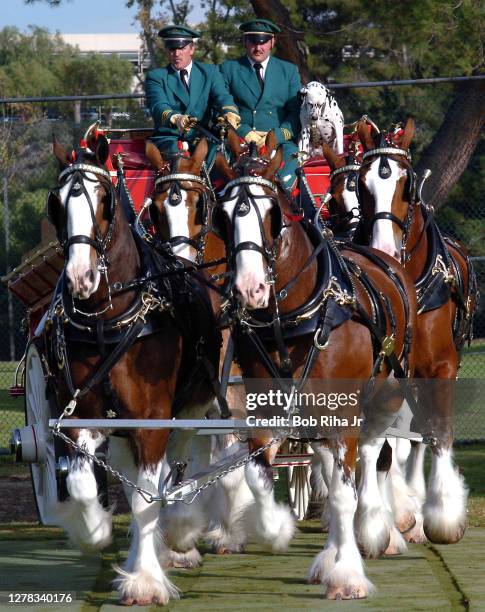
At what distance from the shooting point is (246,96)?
8.20 m

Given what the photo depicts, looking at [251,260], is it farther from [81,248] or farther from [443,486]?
[443,486]

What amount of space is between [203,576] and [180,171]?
209cm

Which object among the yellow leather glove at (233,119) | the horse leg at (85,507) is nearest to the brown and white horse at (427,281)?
the yellow leather glove at (233,119)

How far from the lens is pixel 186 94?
812 cm

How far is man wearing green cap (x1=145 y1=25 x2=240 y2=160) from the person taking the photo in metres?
8.02

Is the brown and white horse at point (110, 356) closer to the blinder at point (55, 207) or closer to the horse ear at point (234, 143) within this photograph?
the blinder at point (55, 207)

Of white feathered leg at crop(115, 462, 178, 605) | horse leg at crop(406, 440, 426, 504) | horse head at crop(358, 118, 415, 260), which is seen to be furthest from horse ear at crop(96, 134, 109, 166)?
horse leg at crop(406, 440, 426, 504)

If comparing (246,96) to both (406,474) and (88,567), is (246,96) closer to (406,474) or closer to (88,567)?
(406,474)

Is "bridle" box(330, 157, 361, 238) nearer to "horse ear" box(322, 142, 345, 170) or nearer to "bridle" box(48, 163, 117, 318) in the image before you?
"horse ear" box(322, 142, 345, 170)

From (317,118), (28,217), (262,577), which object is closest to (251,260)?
(262,577)

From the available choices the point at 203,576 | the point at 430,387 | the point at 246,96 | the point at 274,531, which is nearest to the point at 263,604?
the point at 274,531

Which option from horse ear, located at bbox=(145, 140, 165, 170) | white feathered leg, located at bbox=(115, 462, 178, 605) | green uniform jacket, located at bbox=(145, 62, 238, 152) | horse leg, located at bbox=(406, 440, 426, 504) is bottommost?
horse leg, located at bbox=(406, 440, 426, 504)

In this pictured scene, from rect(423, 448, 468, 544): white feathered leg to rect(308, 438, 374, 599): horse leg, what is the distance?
3.88 feet

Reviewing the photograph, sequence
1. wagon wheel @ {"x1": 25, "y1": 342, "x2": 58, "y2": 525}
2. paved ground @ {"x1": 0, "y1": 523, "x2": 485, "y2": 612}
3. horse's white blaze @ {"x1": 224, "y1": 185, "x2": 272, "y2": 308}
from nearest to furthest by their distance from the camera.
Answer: horse's white blaze @ {"x1": 224, "y1": 185, "x2": 272, "y2": 308}, paved ground @ {"x1": 0, "y1": 523, "x2": 485, "y2": 612}, wagon wheel @ {"x1": 25, "y1": 342, "x2": 58, "y2": 525}
